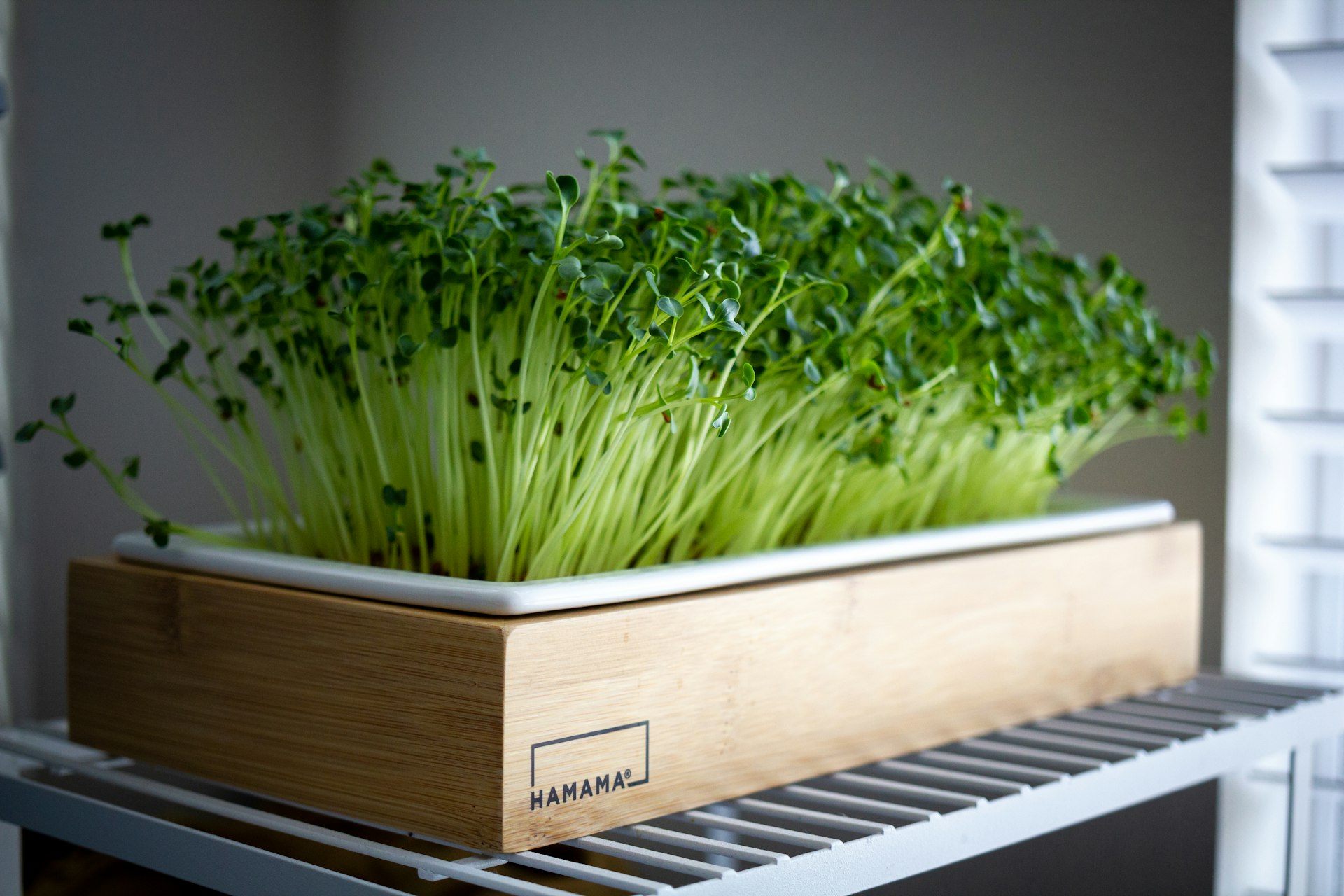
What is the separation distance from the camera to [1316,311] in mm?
1342

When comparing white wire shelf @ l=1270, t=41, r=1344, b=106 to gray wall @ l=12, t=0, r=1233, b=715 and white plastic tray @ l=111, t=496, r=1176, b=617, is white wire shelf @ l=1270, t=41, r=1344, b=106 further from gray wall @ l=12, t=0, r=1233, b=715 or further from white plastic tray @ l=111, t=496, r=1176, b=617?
white plastic tray @ l=111, t=496, r=1176, b=617

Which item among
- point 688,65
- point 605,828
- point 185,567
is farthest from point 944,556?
point 688,65

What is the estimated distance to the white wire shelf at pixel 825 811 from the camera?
0.68m

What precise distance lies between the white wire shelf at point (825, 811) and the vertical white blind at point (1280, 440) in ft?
0.90

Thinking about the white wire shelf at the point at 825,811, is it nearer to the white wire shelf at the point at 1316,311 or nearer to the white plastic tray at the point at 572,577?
the white plastic tray at the point at 572,577

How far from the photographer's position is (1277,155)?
143 centimetres

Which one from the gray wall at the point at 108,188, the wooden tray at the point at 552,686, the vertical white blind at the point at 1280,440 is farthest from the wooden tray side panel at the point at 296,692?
the vertical white blind at the point at 1280,440

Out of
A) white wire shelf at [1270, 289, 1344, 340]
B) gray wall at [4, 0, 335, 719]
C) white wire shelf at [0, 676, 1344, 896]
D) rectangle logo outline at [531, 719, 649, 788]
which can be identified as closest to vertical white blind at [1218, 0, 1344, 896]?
white wire shelf at [1270, 289, 1344, 340]

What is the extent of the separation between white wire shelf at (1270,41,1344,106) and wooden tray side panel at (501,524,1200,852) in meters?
0.54

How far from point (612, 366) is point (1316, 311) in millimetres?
916

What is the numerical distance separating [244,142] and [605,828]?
1710 millimetres

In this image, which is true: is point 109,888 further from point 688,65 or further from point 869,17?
point 869,17

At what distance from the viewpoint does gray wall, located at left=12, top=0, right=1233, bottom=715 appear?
1470mm

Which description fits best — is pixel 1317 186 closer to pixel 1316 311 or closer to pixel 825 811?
pixel 1316 311
